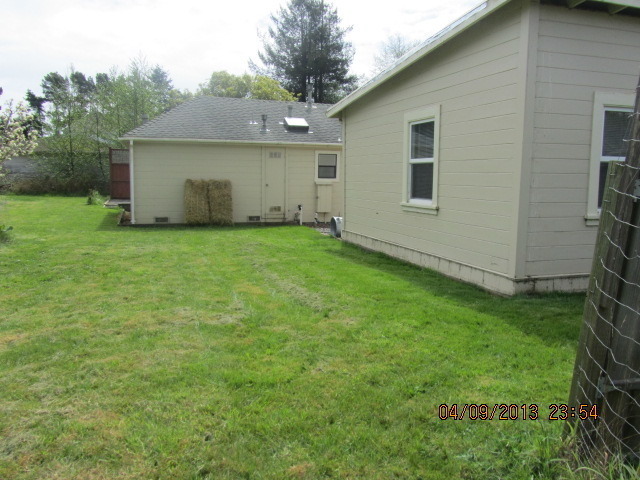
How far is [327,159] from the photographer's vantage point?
14.9 m

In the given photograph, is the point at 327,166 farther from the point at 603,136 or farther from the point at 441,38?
the point at 603,136

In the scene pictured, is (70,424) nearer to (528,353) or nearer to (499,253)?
(528,353)

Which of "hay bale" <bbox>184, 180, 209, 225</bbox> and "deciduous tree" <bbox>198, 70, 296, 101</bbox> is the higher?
"deciduous tree" <bbox>198, 70, 296, 101</bbox>

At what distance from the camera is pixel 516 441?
7.91ft

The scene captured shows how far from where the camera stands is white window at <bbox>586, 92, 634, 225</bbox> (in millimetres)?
5461

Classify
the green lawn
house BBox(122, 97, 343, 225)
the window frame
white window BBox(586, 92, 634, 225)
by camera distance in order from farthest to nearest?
the window frame → house BBox(122, 97, 343, 225) → white window BBox(586, 92, 634, 225) → the green lawn

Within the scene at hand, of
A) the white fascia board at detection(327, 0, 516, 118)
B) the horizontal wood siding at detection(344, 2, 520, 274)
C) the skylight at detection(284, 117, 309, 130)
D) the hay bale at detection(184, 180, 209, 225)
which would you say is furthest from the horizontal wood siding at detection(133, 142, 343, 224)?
the horizontal wood siding at detection(344, 2, 520, 274)

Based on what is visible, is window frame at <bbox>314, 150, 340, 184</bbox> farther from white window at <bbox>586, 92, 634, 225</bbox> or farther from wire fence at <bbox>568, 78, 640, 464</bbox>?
wire fence at <bbox>568, 78, 640, 464</bbox>

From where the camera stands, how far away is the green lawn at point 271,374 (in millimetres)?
2373

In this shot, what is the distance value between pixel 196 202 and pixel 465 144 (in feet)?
29.0

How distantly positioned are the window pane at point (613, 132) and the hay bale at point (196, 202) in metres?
10.1

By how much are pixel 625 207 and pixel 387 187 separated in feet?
21.3

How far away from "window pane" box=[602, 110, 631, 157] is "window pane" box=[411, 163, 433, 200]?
2267 millimetres
